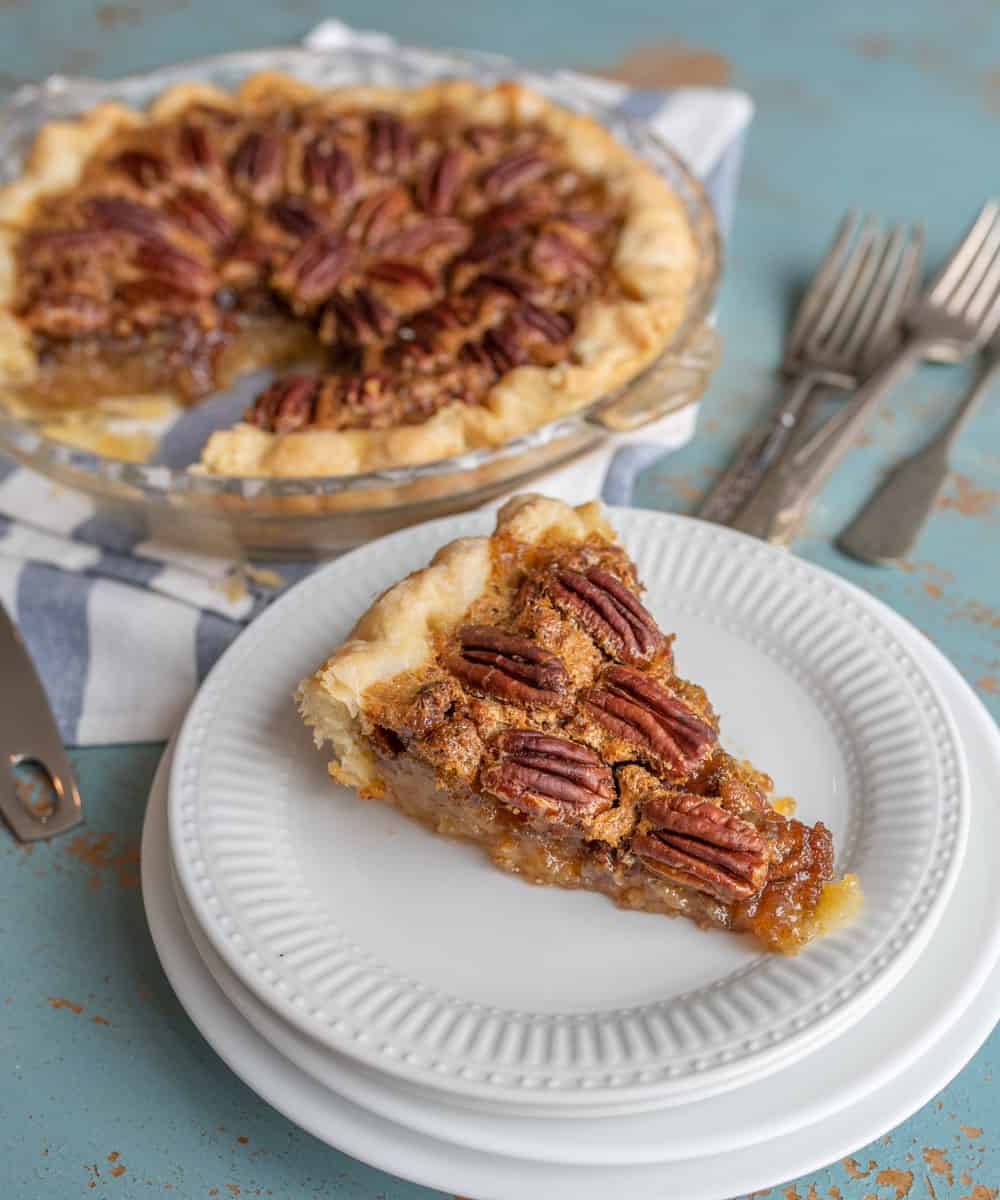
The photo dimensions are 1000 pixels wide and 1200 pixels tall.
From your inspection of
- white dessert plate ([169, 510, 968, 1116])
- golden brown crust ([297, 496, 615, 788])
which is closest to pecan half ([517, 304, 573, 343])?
white dessert plate ([169, 510, 968, 1116])

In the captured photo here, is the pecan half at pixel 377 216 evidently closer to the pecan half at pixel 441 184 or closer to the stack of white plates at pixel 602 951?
the pecan half at pixel 441 184

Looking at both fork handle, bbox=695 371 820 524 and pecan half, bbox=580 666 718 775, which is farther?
fork handle, bbox=695 371 820 524

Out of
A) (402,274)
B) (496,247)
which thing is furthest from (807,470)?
(402,274)

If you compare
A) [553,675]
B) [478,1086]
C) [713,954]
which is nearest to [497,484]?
[553,675]

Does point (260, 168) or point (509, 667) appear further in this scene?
point (260, 168)

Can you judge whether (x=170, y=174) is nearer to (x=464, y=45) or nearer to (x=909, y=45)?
(x=464, y=45)

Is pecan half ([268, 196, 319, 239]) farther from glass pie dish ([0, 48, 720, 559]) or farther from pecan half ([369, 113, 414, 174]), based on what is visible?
glass pie dish ([0, 48, 720, 559])

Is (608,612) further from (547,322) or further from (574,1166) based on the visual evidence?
(547,322)

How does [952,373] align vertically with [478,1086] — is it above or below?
above
